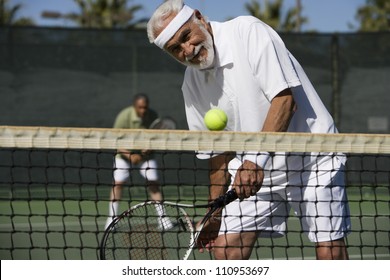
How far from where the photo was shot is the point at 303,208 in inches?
152

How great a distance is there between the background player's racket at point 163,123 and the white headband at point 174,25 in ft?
19.9

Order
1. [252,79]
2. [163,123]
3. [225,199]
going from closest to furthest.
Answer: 1. [252,79]
2. [225,199]
3. [163,123]

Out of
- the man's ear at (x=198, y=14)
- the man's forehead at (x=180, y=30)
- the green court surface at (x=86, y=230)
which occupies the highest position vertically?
the man's ear at (x=198, y=14)

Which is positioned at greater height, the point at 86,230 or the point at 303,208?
the point at 303,208

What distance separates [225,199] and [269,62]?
62cm

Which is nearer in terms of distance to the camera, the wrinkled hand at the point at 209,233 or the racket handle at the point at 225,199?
the racket handle at the point at 225,199

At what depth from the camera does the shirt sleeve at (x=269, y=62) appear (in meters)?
3.57

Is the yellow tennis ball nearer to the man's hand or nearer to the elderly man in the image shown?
the elderly man

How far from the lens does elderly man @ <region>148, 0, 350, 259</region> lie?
3607 millimetres

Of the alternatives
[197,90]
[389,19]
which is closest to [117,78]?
[197,90]

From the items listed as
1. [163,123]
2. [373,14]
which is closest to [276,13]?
[373,14]

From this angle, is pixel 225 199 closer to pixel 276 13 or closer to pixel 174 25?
pixel 174 25

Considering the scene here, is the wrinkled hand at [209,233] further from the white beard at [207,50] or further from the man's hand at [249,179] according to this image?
the white beard at [207,50]

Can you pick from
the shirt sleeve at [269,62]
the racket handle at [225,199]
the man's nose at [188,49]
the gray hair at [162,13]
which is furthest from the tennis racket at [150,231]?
the gray hair at [162,13]
